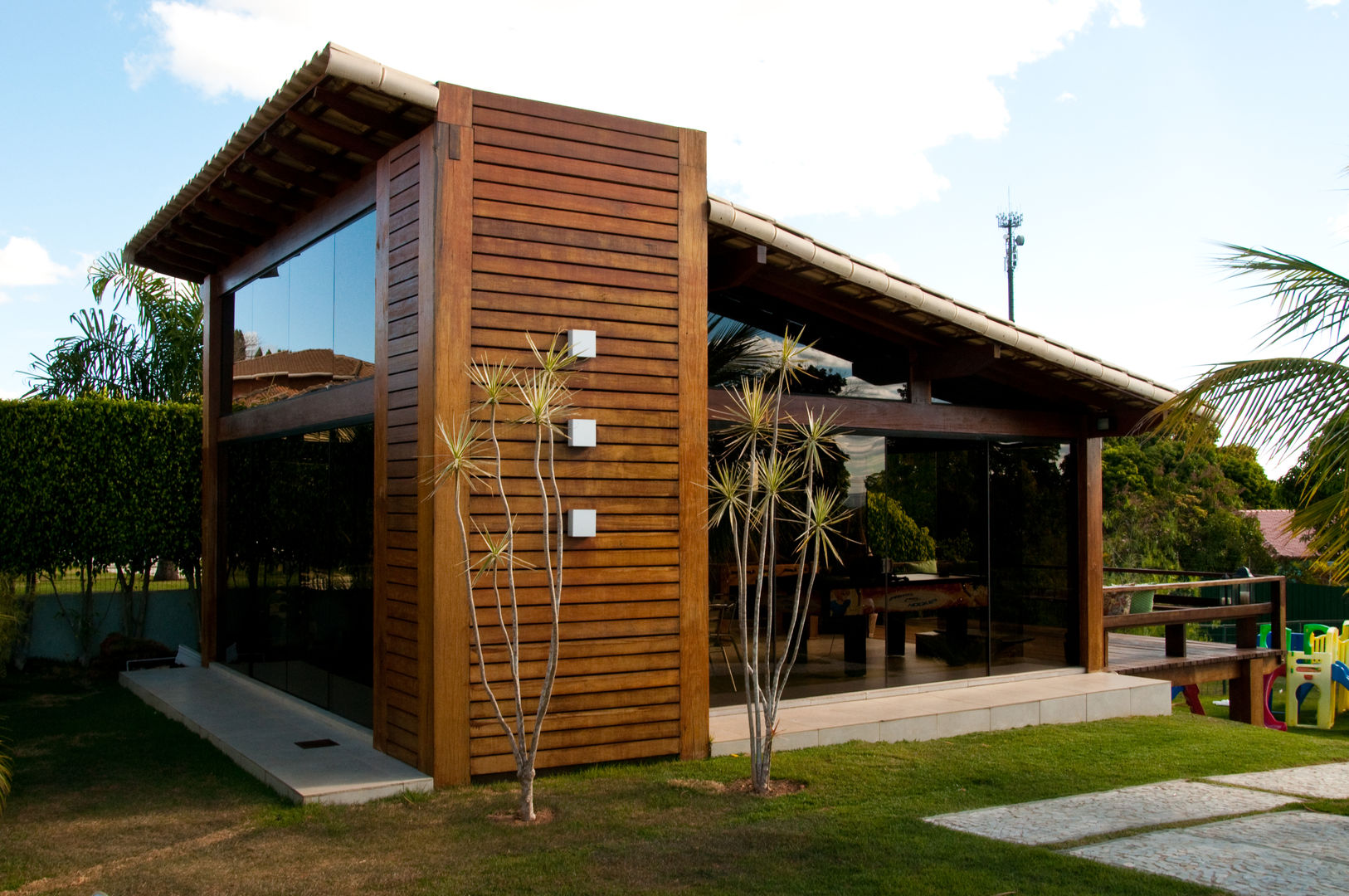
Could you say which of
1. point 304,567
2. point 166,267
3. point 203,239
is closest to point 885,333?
point 304,567

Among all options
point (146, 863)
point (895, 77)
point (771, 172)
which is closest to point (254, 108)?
point (146, 863)

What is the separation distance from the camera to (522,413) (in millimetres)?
6488

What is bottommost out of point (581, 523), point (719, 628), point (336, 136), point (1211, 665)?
point (1211, 665)

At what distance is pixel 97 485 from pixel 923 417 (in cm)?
857

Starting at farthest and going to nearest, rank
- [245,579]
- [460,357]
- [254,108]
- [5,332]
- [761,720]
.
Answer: [5,332] → [245,579] → [761,720] → [254,108] → [460,357]

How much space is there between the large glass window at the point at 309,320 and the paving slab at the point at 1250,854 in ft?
17.9

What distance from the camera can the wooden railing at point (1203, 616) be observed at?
408 inches

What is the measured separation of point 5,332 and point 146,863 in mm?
22704

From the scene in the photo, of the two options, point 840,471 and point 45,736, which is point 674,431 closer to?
point 840,471

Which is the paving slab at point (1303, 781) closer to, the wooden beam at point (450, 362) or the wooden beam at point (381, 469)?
the wooden beam at point (450, 362)

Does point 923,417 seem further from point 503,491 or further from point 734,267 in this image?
Result: point 503,491

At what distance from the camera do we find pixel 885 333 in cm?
888

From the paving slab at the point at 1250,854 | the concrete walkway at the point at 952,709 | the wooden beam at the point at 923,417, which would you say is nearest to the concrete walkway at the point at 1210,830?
the paving slab at the point at 1250,854

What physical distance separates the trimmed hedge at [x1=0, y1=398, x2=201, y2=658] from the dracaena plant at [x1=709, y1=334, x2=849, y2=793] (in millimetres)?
6763
